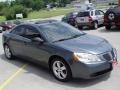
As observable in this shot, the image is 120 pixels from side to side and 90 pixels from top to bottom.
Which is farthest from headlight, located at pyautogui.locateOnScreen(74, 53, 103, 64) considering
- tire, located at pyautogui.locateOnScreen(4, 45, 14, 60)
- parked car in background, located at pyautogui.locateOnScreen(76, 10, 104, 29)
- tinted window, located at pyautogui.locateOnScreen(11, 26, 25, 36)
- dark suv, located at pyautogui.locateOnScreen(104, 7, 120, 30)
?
parked car in background, located at pyautogui.locateOnScreen(76, 10, 104, 29)

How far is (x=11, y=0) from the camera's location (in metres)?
151

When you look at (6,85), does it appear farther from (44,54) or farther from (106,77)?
(106,77)

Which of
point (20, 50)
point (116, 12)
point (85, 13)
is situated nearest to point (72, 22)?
point (85, 13)

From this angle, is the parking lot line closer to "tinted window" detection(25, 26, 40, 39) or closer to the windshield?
"tinted window" detection(25, 26, 40, 39)

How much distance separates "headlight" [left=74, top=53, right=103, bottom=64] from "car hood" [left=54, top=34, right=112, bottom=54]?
12 centimetres

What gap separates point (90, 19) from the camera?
22.0 m

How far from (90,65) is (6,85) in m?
2.27

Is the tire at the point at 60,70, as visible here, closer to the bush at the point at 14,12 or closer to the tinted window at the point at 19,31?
the tinted window at the point at 19,31

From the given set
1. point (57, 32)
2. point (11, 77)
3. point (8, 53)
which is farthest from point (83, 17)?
point (11, 77)

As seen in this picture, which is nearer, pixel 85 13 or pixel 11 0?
pixel 85 13

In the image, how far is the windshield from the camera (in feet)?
26.5

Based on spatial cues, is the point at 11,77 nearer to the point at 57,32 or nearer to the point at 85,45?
Answer: the point at 57,32

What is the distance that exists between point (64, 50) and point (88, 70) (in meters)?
0.85

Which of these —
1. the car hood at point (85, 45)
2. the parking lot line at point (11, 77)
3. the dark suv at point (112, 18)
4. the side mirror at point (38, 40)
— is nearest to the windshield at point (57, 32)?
the side mirror at point (38, 40)
